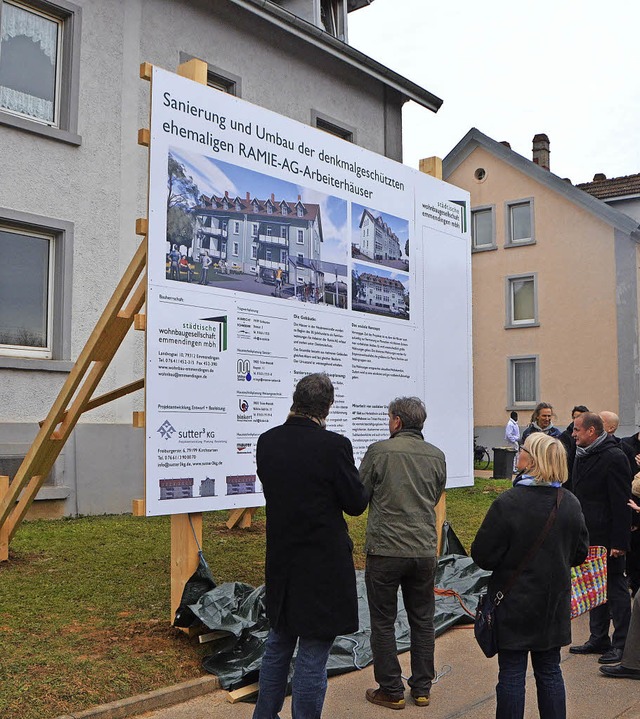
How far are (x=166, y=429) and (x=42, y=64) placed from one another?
892 cm

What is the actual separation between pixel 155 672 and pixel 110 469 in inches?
294

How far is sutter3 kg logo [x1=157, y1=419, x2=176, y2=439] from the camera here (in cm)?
608

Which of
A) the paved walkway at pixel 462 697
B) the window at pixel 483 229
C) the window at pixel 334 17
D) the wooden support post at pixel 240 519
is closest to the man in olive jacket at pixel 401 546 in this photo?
the paved walkway at pixel 462 697

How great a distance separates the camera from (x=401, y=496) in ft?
18.8

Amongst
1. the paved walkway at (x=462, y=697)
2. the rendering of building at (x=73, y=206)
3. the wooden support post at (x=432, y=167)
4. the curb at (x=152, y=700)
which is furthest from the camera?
the rendering of building at (x=73, y=206)

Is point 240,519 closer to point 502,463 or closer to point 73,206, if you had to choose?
point 73,206

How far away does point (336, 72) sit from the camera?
17.6 m

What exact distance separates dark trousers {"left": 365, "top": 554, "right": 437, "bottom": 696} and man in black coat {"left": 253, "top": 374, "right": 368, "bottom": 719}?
122 centimetres

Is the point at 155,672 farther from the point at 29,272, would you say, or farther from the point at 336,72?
the point at 336,72

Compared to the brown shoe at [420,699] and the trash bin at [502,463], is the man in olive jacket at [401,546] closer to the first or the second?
the brown shoe at [420,699]

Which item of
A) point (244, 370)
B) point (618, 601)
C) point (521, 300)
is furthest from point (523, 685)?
point (521, 300)

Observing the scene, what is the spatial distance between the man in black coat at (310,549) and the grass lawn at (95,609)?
1.45m

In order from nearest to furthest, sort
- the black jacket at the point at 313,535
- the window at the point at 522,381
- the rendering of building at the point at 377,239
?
the black jacket at the point at 313,535
the rendering of building at the point at 377,239
the window at the point at 522,381

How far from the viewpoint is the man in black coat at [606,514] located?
6746 millimetres
